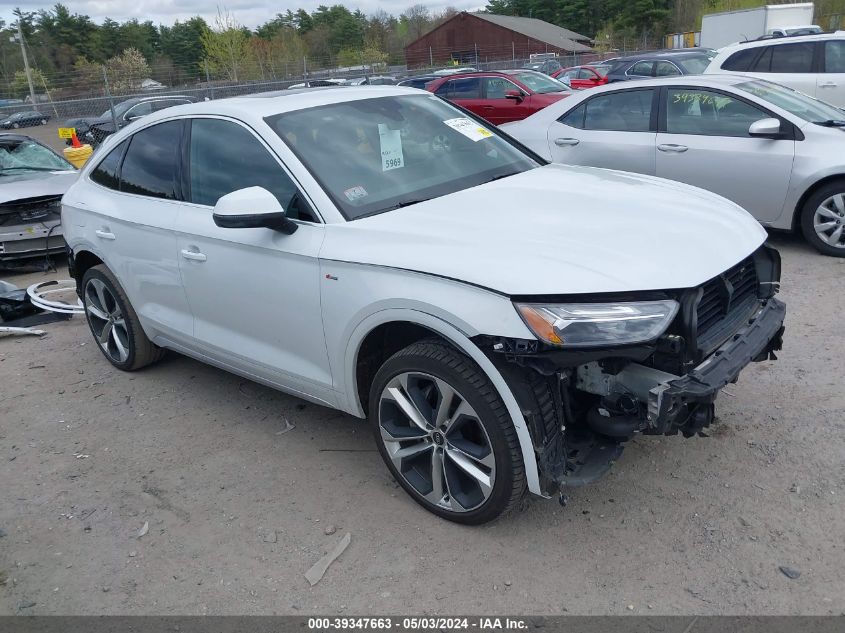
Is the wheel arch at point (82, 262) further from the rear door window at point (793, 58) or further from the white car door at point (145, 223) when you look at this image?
the rear door window at point (793, 58)

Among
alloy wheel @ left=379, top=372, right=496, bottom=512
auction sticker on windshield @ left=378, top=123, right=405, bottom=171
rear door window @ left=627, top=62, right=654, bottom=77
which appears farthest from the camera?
rear door window @ left=627, top=62, right=654, bottom=77

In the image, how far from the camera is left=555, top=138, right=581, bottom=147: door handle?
7.63 meters

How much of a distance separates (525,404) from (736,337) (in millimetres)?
1031

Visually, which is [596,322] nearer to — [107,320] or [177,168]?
[177,168]

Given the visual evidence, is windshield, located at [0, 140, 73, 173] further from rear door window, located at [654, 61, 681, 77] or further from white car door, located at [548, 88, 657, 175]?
rear door window, located at [654, 61, 681, 77]

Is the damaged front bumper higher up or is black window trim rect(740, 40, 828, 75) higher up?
black window trim rect(740, 40, 828, 75)

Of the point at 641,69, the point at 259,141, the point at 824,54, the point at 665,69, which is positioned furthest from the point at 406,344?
the point at 641,69

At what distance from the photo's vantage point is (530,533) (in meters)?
3.15

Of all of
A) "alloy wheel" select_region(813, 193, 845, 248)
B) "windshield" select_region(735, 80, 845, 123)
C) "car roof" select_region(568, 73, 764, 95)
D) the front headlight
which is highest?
"car roof" select_region(568, 73, 764, 95)

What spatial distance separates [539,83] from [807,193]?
10.1 m

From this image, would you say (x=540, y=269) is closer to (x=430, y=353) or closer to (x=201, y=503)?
(x=430, y=353)

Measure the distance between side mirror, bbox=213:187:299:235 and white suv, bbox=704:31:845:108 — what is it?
29.2 feet

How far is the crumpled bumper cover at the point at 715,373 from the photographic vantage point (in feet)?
8.73

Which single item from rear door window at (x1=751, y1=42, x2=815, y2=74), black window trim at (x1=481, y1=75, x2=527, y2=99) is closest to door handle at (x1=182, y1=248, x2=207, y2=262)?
rear door window at (x1=751, y1=42, x2=815, y2=74)
